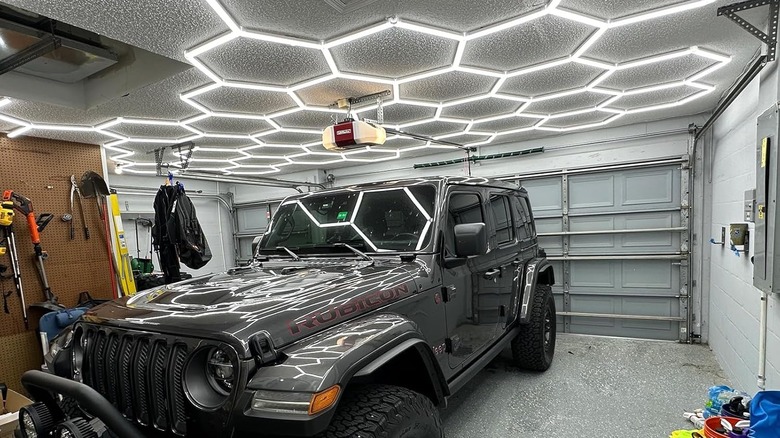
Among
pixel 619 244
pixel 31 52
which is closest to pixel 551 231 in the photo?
pixel 619 244

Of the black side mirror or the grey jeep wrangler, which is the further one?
the black side mirror

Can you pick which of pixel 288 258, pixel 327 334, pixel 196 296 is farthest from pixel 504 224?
pixel 196 296

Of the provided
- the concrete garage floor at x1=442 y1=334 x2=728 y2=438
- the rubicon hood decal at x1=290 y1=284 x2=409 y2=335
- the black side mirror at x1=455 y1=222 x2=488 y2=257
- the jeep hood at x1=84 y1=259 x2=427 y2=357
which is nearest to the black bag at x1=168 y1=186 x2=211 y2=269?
the jeep hood at x1=84 y1=259 x2=427 y2=357

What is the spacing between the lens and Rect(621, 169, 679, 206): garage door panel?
5.09 metres

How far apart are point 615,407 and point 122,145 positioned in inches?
256

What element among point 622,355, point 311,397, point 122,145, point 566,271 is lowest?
point 622,355

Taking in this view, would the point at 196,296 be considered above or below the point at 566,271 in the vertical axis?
above

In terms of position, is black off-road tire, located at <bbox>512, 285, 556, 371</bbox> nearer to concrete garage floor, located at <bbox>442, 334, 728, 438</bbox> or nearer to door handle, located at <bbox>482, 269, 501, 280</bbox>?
concrete garage floor, located at <bbox>442, 334, 728, 438</bbox>

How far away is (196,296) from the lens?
71.7 inches

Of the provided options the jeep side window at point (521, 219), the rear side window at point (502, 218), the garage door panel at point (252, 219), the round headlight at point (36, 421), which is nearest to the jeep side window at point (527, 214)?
the jeep side window at point (521, 219)

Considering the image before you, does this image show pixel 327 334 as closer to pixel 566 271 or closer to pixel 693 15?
pixel 693 15

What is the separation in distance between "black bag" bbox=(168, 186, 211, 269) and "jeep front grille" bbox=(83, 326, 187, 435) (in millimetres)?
3752

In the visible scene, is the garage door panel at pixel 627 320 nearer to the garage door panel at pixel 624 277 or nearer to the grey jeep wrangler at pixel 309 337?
the garage door panel at pixel 624 277

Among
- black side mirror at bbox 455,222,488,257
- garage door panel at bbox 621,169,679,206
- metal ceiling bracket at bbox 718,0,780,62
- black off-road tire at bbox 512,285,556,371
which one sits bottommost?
black off-road tire at bbox 512,285,556,371
